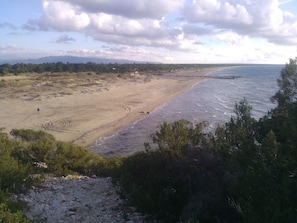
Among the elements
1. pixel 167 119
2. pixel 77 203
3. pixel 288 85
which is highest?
pixel 288 85

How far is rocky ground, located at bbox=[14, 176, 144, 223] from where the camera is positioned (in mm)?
9102

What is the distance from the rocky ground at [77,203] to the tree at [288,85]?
5816 millimetres

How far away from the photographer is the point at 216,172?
927 centimetres

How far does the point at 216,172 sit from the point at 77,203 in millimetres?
4097

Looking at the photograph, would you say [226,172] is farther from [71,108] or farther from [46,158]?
[71,108]

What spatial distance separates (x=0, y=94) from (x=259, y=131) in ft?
142

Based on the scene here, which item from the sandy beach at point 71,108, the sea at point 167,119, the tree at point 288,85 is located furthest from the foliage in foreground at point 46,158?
the sandy beach at point 71,108

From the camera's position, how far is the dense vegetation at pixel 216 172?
6719 mm

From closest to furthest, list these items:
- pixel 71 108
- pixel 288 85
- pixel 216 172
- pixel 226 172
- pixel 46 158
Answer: pixel 226 172 < pixel 216 172 < pixel 288 85 < pixel 46 158 < pixel 71 108

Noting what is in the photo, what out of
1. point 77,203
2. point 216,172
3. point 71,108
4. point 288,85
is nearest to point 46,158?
point 77,203

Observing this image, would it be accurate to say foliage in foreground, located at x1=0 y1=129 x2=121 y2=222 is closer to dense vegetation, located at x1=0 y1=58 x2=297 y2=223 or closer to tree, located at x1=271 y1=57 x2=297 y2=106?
dense vegetation, located at x1=0 y1=58 x2=297 y2=223

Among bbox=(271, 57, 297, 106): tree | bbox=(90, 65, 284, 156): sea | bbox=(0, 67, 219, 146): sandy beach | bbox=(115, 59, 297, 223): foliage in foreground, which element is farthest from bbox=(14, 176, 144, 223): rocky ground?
bbox=(0, 67, 219, 146): sandy beach

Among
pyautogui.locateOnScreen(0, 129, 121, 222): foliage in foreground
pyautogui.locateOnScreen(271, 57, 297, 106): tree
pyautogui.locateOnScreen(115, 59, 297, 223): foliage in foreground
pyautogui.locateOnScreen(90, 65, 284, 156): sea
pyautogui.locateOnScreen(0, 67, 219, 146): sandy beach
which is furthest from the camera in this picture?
pyautogui.locateOnScreen(0, 67, 219, 146): sandy beach

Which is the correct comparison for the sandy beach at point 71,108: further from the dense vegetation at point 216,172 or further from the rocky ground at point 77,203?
the dense vegetation at point 216,172
